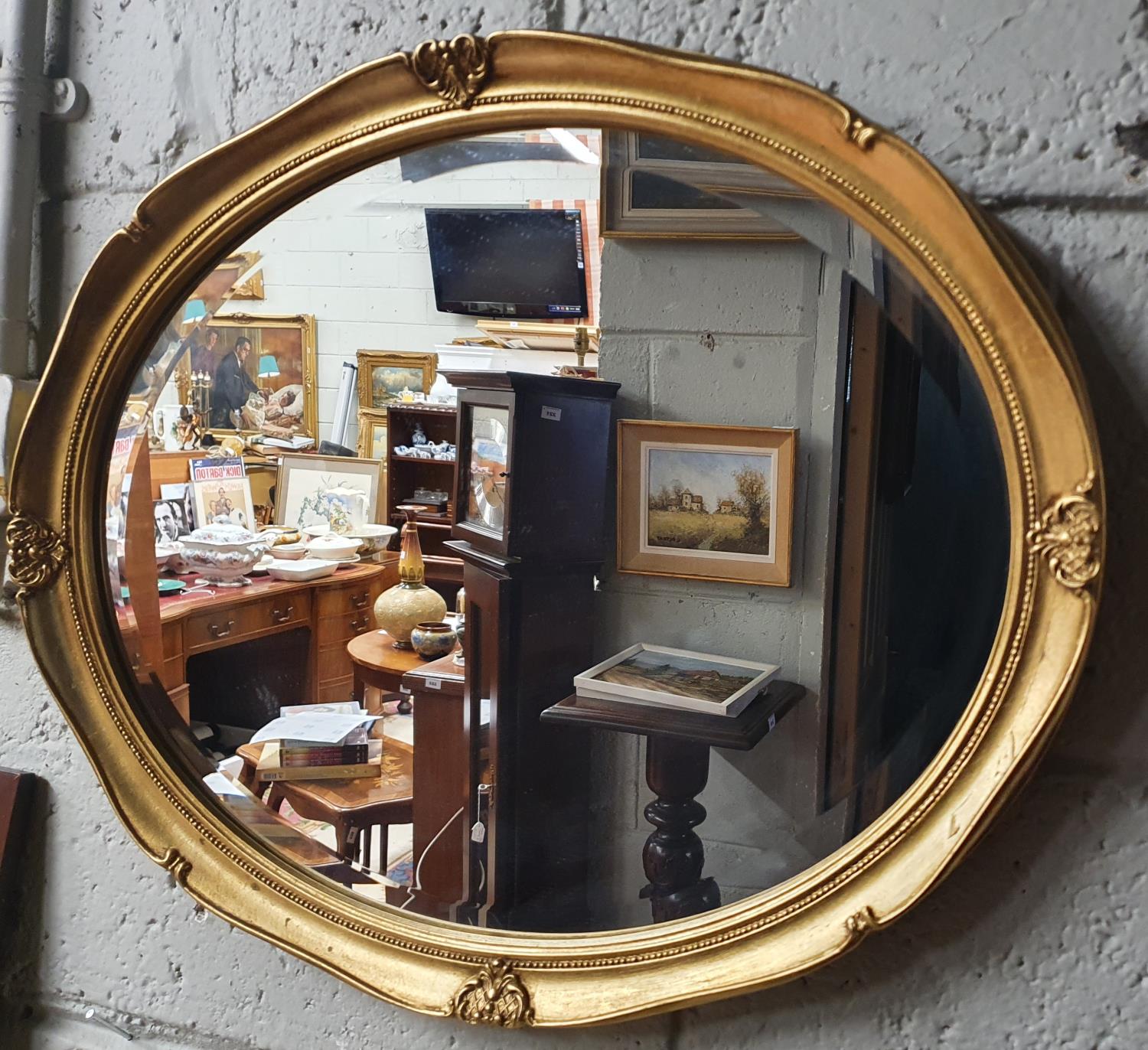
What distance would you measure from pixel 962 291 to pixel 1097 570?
8.1 inches

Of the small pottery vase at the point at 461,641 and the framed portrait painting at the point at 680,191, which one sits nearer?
the framed portrait painting at the point at 680,191

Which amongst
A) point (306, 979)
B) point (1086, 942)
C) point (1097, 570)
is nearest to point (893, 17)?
point (1097, 570)

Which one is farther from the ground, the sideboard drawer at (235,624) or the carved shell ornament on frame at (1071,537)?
the carved shell ornament on frame at (1071,537)

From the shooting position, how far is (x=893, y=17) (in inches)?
29.1

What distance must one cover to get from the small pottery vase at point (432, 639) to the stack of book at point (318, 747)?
8cm

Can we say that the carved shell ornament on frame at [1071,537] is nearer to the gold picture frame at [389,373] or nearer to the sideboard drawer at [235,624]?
the gold picture frame at [389,373]

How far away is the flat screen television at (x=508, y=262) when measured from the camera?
0.78 m

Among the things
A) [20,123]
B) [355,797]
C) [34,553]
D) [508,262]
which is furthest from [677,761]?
[20,123]

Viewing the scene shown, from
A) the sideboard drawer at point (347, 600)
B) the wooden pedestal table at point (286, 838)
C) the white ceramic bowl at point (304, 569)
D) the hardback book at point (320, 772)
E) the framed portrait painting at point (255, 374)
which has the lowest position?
the wooden pedestal table at point (286, 838)

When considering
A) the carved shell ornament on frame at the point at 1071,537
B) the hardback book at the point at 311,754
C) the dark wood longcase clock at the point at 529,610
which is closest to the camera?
the carved shell ornament on frame at the point at 1071,537

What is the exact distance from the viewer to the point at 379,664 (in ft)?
2.87

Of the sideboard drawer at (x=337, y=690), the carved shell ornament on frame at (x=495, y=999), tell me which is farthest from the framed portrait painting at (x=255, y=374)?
the carved shell ornament on frame at (x=495, y=999)

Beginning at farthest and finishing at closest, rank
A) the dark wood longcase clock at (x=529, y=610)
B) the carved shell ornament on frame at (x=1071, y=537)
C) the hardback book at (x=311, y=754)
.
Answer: the hardback book at (x=311, y=754)
the dark wood longcase clock at (x=529, y=610)
the carved shell ornament on frame at (x=1071, y=537)

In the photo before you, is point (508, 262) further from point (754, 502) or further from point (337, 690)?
point (337, 690)
